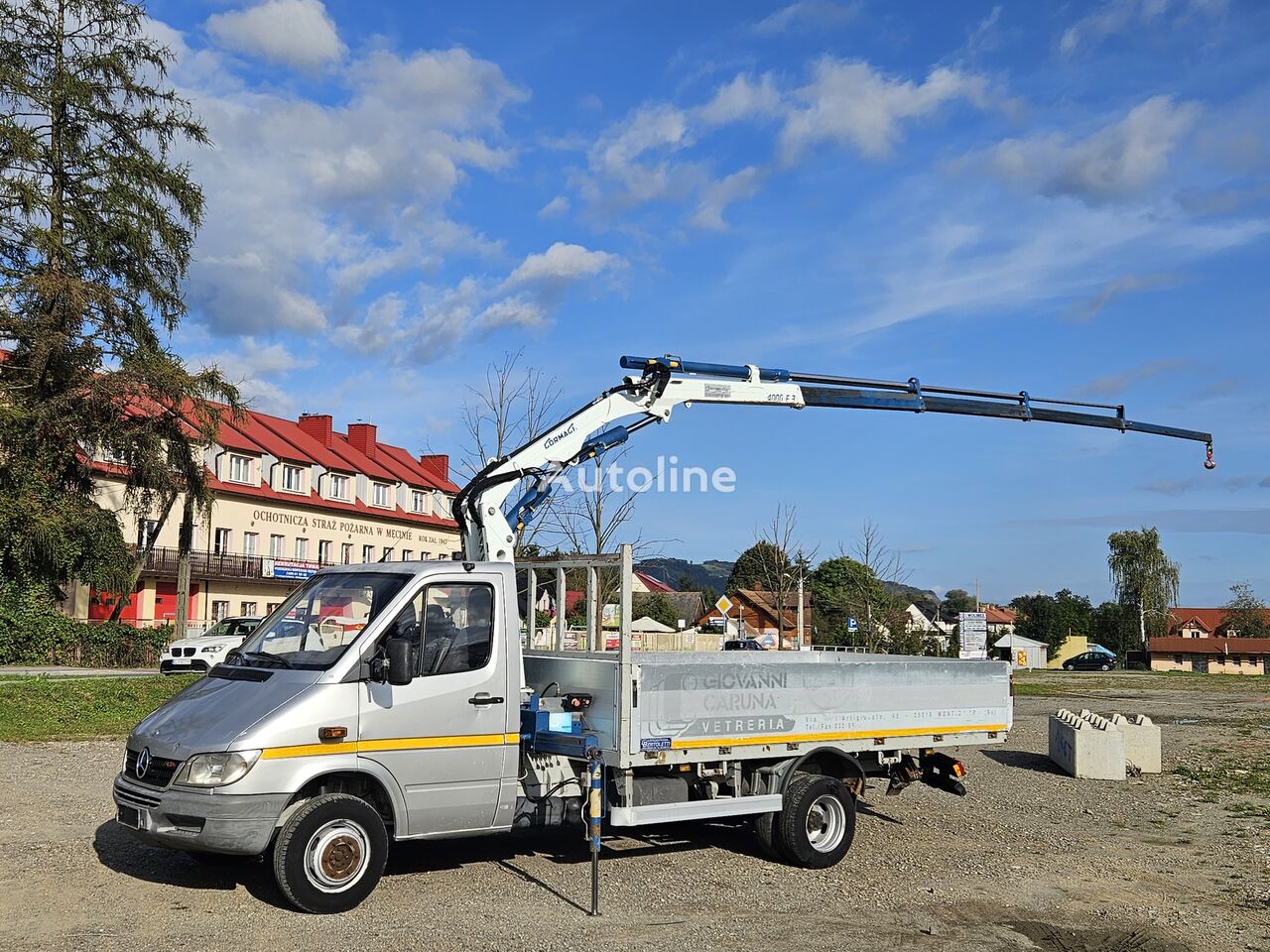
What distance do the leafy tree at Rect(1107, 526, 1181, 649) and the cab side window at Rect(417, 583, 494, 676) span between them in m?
111

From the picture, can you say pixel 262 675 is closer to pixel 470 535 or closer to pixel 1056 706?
pixel 470 535

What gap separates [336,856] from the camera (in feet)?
26.4

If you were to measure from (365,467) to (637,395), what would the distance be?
54.1 metres

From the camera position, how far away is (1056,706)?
30297 mm

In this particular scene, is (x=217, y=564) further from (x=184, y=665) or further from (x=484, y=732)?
(x=484, y=732)

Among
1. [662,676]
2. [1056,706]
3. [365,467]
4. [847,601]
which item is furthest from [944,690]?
[365,467]

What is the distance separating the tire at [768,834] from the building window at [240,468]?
158 feet

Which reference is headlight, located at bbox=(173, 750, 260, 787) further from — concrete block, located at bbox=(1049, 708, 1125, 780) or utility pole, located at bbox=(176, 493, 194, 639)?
utility pole, located at bbox=(176, 493, 194, 639)

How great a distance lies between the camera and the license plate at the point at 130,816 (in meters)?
8.02

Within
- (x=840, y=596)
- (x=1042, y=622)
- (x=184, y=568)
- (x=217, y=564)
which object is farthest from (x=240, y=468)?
(x=1042, y=622)

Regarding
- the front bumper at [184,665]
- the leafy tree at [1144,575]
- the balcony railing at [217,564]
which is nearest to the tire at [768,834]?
the front bumper at [184,665]

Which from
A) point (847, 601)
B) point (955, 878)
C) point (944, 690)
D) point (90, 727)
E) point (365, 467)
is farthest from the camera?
point (365, 467)

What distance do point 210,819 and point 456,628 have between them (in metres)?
2.15

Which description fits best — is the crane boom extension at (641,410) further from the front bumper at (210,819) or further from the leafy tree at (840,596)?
the leafy tree at (840,596)
